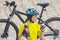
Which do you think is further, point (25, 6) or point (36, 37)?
point (25, 6)

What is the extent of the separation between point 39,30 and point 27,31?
0.46m

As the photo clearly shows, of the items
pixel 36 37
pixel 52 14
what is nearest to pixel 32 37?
pixel 36 37

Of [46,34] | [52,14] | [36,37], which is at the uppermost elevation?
[36,37]

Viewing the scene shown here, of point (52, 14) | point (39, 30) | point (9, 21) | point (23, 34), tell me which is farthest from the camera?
point (52, 14)

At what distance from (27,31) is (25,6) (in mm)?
6120

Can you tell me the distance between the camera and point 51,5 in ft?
42.6

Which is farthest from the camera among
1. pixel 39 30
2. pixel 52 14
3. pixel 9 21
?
pixel 52 14

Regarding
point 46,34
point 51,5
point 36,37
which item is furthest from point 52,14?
point 36,37

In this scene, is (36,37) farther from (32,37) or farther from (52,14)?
(52,14)

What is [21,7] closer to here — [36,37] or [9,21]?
[9,21]

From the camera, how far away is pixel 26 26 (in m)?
6.46

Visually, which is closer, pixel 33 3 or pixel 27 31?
pixel 27 31

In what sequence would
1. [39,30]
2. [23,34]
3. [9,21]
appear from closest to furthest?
[23,34], [39,30], [9,21]

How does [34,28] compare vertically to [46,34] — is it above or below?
above
